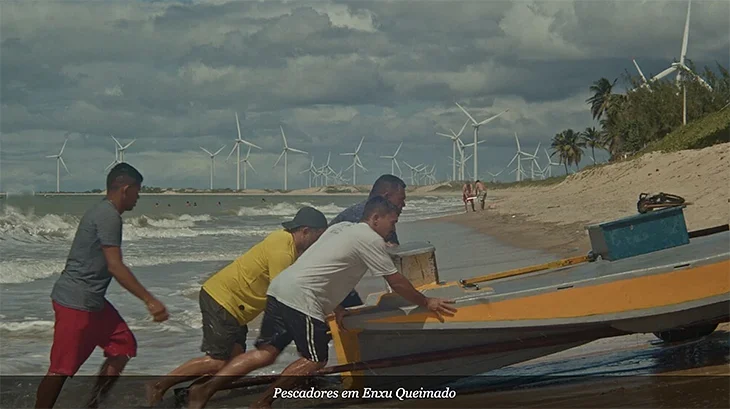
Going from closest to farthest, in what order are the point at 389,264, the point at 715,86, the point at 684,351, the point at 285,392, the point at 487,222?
the point at 389,264 < the point at 285,392 < the point at 684,351 < the point at 487,222 < the point at 715,86

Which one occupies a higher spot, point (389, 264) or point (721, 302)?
point (389, 264)

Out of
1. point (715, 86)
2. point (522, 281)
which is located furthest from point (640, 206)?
point (715, 86)

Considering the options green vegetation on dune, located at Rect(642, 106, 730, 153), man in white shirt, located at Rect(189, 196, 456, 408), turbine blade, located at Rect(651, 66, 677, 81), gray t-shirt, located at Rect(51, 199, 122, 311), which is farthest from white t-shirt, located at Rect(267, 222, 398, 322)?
turbine blade, located at Rect(651, 66, 677, 81)

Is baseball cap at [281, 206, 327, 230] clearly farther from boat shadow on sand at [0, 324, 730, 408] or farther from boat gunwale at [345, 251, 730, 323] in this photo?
boat shadow on sand at [0, 324, 730, 408]

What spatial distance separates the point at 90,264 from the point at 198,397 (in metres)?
1.09

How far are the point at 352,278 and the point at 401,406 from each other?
89cm

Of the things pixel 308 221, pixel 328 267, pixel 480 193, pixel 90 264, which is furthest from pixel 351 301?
pixel 480 193

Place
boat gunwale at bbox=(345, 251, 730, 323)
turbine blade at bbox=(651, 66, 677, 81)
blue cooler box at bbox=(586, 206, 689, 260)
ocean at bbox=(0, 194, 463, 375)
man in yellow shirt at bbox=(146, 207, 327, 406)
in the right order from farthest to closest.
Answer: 1. turbine blade at bbox=(651, 66, 677, 81)
2. ocean at bbox=(0, 194, 463, 375)
3. blue cooler box at bbox=(586, 206, 689, 260)
4. man in yellow shirt at bbox=(146, 207, 327, 406)
5. boat gunwale at bbox=(345, 251, 730, 323)

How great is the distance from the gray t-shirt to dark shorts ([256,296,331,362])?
979 millimetres

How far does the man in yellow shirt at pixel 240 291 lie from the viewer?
17.1 feet

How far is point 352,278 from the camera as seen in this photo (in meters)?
5.04

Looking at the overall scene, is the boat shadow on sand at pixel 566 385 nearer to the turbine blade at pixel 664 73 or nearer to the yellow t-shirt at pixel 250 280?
the yellow t-shirt at pixel 250 280

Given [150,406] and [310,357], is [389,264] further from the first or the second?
[150,406]

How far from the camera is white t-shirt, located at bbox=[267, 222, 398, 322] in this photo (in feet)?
16.0
